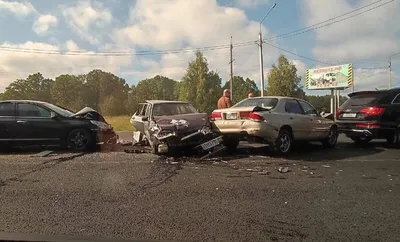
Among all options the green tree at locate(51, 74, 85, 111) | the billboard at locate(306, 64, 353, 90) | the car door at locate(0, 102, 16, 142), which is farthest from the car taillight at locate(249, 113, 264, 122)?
the green tree at locate(51, 74, 85, 111)

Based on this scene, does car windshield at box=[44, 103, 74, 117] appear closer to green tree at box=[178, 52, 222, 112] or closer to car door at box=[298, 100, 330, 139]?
car door at box=[298, 100, 330, 139]

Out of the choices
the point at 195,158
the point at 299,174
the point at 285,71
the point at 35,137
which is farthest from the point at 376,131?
the point at 285,71

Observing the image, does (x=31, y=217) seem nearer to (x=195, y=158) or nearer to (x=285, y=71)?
(x=195, y=158)

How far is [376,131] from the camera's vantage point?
10102 mm

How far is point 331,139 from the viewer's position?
10750mm

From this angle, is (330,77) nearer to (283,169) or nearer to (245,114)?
(245,114)

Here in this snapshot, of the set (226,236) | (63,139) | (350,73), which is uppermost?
(350,73)

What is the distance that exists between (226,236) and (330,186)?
2.78 metres

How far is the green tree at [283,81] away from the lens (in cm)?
4341

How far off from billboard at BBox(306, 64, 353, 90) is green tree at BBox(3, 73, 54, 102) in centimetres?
5404

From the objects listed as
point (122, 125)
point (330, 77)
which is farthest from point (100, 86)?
point (122, 125)

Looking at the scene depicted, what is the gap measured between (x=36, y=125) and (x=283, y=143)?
20.9 ft

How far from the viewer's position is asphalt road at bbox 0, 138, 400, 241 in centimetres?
382

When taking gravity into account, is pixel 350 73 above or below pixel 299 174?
above
